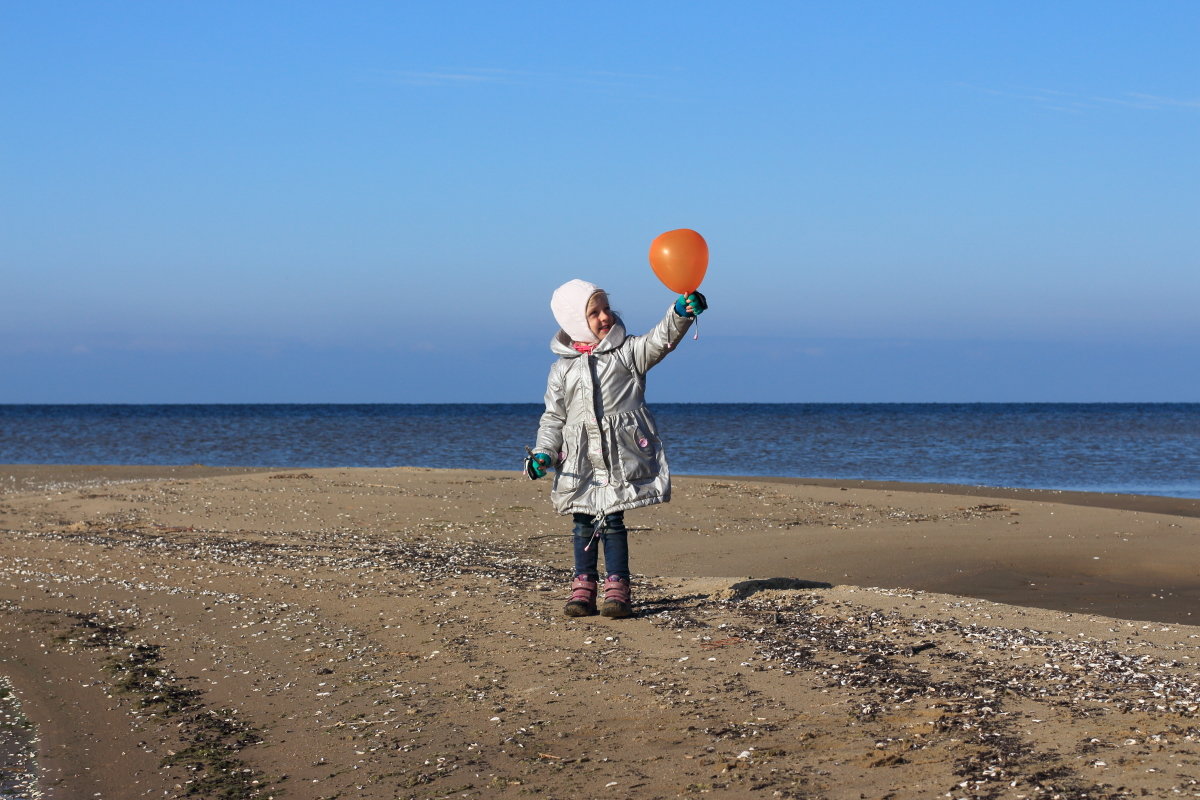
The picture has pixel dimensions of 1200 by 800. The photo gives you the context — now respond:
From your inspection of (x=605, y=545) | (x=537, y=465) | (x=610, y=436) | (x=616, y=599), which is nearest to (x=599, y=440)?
(x=610, y=436)

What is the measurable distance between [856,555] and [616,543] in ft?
14.7

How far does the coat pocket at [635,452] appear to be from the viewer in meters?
6.77

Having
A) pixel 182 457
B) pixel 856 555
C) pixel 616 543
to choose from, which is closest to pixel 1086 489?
pixel 856 555

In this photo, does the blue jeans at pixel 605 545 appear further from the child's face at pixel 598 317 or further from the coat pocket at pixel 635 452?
the child's face at pixel 598 317

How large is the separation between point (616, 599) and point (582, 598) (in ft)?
0.76

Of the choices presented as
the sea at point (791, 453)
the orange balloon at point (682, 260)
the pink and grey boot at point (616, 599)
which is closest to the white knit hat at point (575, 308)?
the orange balloon at point (682, 260)

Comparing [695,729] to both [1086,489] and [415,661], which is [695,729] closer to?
[415,661]

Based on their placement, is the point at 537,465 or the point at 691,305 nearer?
the point at 691,305

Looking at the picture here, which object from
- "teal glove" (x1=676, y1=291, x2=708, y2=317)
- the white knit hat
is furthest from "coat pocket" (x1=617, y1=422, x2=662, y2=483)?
"teal glove" (x1=676, y1=291, x2=708, y2=317)

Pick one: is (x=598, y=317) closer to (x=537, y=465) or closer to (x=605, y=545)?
(x=537, y=465)

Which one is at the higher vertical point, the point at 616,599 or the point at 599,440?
the point at 599,440

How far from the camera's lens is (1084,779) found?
11.9 feet

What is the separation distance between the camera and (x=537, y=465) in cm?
680

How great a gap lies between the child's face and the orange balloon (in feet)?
1.43
